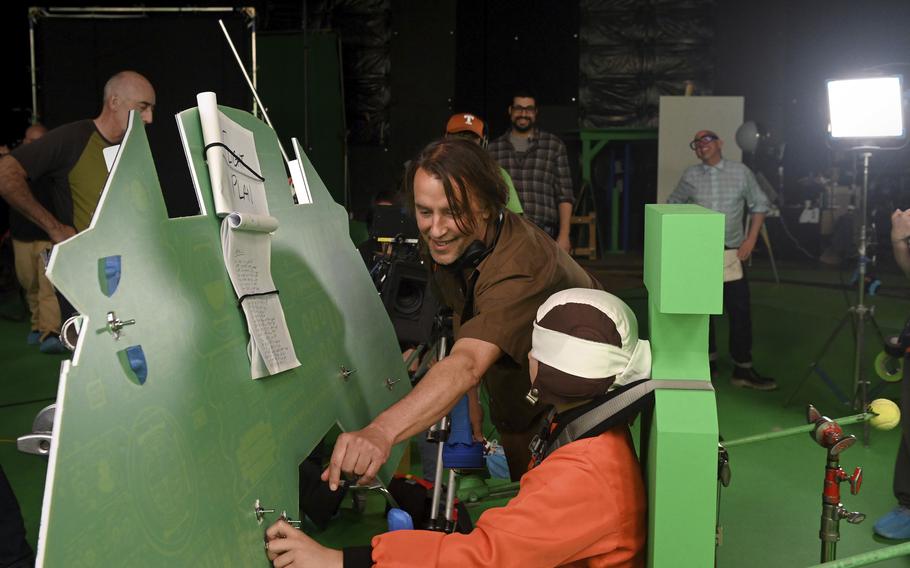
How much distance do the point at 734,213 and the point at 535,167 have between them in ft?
4.57

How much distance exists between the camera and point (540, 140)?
5469 mm

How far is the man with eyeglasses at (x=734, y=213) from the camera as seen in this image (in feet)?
18.4

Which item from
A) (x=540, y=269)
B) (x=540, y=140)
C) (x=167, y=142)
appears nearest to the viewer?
(x=540, y=269)

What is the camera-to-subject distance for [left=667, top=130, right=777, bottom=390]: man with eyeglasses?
18.4ft

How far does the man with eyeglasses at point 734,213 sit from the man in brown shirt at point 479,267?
11.8 feet

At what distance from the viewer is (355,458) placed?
158 cm

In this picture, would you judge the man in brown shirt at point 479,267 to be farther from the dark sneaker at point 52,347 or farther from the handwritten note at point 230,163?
the dark sneaker at point 52,347

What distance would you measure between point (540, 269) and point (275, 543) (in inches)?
35.9

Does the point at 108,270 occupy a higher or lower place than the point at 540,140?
lower

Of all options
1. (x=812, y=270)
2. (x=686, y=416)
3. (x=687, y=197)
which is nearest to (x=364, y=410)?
(x=686, y=416)

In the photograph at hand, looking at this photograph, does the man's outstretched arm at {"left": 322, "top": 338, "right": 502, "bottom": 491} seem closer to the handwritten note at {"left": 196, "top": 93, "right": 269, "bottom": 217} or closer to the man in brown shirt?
the man in brown shirt

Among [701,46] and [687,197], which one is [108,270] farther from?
[701,46]

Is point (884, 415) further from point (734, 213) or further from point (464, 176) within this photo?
point (734, 213)

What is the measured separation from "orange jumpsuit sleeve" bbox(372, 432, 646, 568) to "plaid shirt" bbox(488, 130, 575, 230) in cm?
392
